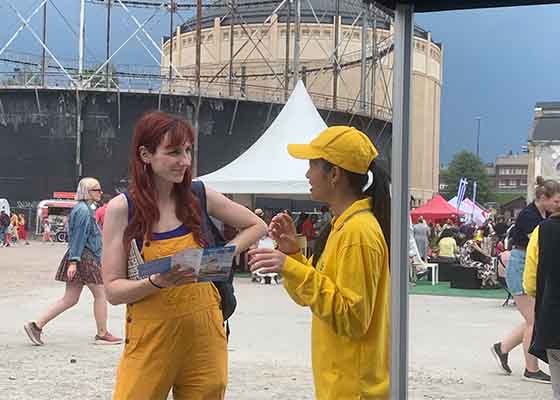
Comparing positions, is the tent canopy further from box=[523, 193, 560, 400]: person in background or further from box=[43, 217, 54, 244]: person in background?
box=[43, 217, 54, 244]: person in background

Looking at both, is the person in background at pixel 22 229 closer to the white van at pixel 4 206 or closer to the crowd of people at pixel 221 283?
the white van at pixel 4 206

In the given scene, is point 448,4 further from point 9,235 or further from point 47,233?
point 47,233

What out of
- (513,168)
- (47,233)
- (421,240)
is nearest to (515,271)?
(513,168)

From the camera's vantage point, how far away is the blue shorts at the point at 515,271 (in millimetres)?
7594

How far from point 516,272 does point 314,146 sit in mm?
5181

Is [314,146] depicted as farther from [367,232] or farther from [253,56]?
[253,56]

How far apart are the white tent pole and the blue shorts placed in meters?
4.75

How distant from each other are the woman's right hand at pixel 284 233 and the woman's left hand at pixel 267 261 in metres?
0.24

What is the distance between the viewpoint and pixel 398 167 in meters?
3.08

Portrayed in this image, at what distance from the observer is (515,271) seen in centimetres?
776

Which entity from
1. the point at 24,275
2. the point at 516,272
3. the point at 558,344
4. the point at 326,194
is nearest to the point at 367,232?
the point at 326,194

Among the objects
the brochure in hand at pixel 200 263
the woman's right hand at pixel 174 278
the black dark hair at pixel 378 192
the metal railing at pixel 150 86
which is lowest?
the woman's right hand at pixel 174 278

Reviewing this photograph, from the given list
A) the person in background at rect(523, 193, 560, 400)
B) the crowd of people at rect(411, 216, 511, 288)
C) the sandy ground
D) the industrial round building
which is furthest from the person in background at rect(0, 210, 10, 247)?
the person in background at rect(523, 193, 560, 400)

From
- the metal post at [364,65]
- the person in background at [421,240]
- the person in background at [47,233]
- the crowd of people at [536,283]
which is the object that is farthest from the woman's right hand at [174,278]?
the person in background at [47,233]
